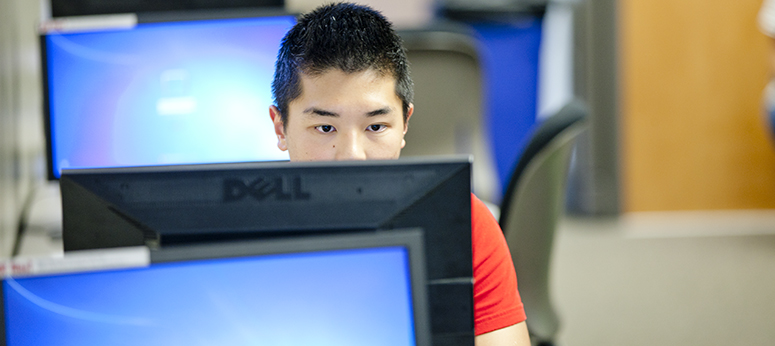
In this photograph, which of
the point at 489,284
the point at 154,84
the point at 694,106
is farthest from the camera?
the point at 694,106

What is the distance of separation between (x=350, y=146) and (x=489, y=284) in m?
0.21

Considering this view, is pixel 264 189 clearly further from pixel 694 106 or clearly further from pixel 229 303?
pixel 694 106

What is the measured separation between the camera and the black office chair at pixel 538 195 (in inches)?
40.1

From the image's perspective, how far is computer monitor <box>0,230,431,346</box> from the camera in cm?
49

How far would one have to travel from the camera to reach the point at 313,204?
1.84 feet

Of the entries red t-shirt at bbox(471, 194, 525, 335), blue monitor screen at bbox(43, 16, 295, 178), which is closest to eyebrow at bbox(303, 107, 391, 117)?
red t-shirt at bbox(471, 194, 525, 335)

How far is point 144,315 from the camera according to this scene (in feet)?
1.66

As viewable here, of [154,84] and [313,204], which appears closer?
[313,204]

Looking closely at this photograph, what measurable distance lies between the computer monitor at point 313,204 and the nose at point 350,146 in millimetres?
146

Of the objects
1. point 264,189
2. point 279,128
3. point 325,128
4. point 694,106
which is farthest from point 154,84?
point 694,106

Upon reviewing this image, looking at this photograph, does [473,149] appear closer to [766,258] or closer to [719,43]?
[766,258]

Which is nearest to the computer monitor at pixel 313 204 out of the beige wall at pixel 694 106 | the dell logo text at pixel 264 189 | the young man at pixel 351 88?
the dell logo text at pixel 264 189

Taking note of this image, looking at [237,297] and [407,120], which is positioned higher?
[407,120]

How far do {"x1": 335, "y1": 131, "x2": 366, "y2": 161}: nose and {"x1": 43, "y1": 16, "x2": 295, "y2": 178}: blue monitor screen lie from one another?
558mm
